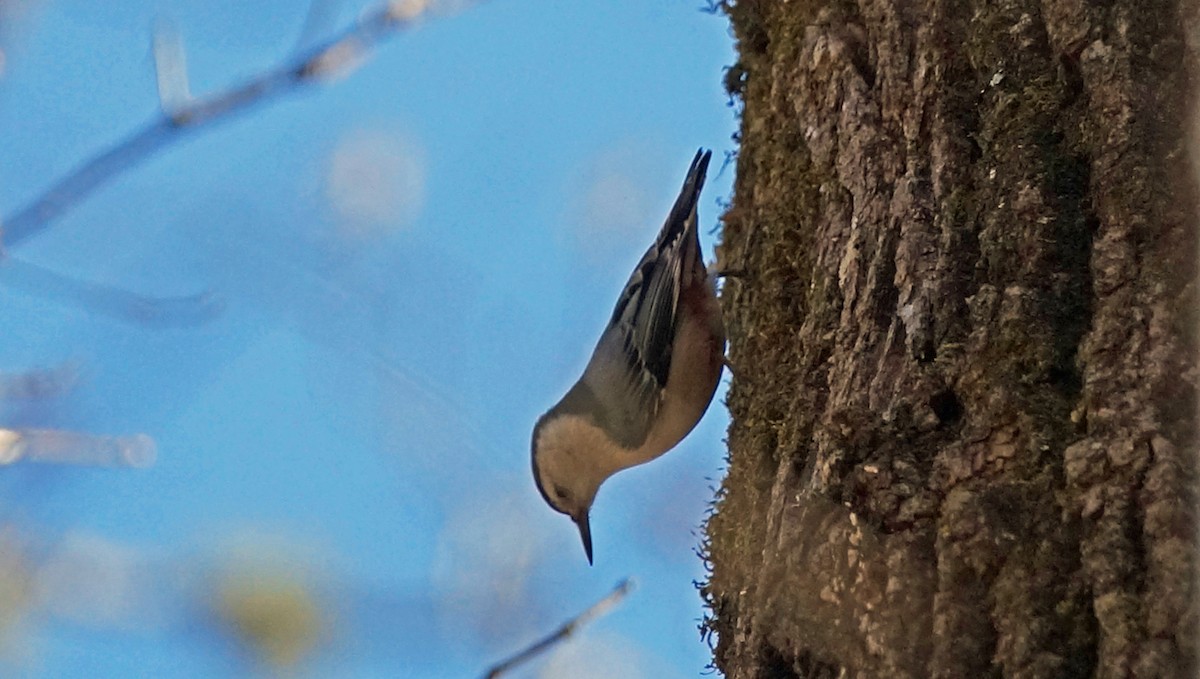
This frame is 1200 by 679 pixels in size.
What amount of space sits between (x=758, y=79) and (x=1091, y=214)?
127cm

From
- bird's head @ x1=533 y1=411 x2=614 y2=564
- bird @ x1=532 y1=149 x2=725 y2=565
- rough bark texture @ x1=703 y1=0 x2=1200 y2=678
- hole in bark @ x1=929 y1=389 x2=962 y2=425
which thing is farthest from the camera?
bird's head @ x1=533 y1=411 x2=614 y2=564

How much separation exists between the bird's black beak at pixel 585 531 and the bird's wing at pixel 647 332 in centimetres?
27

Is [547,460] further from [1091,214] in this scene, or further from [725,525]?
[1091,214]

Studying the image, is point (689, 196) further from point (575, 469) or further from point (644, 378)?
point (575, 469)

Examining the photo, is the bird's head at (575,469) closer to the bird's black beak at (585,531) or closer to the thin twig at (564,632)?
the bird's black beak at (585,531)

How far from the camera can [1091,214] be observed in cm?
176

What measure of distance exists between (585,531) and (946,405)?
2.02 meters

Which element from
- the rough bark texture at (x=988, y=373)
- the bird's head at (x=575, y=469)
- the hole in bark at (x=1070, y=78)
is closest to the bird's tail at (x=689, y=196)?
the bird's head at (x=575, y=469)

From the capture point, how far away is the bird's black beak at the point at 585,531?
3689mm

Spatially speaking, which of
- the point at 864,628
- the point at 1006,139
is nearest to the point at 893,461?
the point at 864,628

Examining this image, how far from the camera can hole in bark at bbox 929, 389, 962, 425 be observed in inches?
71.5

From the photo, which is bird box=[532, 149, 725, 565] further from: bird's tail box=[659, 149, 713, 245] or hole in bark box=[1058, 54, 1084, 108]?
hole in bark box=[1058, 54, 1084, 108]

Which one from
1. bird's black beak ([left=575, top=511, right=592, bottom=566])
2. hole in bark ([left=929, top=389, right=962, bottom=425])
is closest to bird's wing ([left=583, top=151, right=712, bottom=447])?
bird's black beak ([left=575, top=511, right=592, bottom=566])

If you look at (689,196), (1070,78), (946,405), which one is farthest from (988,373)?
(689,196)
